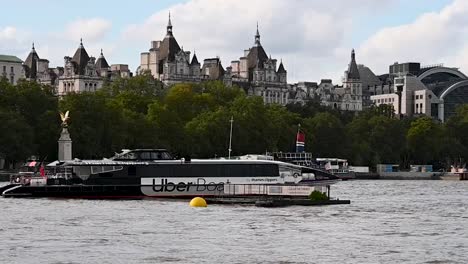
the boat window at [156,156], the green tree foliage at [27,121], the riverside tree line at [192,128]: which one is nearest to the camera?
the boat window at [156,156]

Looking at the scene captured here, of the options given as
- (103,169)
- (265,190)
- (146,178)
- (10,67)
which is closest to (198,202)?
(265,190)

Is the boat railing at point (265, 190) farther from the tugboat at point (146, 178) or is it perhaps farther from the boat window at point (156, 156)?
the boat window at point (156, 156)

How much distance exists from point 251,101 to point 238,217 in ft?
306

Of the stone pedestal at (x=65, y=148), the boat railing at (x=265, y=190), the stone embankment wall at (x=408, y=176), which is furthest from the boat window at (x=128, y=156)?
the stone embankment wall at (x=408, y=176)

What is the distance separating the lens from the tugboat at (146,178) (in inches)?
2992

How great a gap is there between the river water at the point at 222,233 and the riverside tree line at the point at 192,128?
4929 centimetres

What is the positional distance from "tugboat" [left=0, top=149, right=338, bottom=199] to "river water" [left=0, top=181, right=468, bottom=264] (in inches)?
94.9

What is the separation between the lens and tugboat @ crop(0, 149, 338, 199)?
76.0 m

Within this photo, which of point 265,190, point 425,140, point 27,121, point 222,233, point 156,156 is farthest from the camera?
point 425,140

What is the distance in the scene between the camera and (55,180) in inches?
3002

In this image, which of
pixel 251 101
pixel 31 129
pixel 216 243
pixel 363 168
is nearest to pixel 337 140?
pixel 363 168

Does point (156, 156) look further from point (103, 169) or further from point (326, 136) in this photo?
point (326, 136)

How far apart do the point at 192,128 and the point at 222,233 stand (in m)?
88.8

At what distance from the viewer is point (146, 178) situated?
76.9 metres
